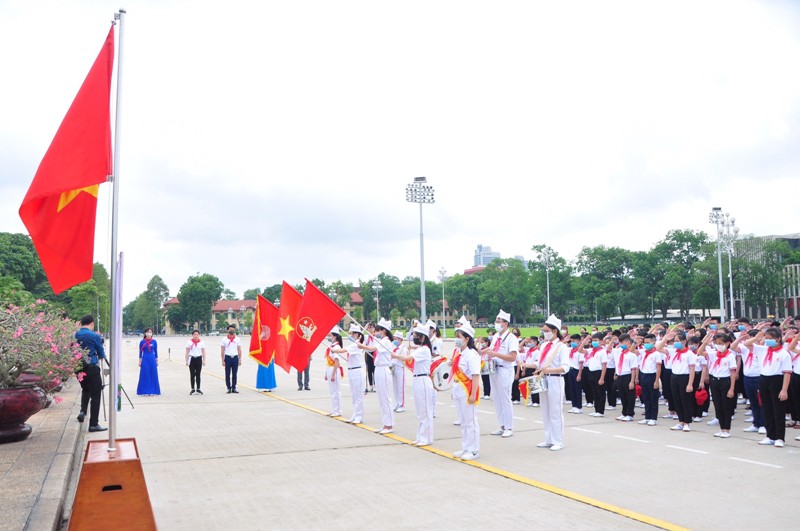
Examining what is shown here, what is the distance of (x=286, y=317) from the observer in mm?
14438

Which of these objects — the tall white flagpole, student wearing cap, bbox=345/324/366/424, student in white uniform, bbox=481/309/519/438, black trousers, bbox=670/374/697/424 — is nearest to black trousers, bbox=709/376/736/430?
black trousers, bbox=670/374/697/424

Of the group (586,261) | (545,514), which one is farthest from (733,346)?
(586,261)

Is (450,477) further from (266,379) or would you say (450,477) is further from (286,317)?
(266,379)

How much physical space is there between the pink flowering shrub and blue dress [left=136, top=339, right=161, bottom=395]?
8002mm

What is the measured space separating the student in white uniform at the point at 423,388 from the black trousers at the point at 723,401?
4821 millimetres

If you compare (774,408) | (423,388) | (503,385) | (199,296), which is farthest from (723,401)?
(199,296)

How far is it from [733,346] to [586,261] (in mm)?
87602

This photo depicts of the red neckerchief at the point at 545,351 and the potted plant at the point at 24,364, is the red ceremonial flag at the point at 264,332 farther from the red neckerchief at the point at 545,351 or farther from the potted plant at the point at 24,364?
the red neckerchief at the point at 545,351

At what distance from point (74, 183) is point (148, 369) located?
44.7 ft

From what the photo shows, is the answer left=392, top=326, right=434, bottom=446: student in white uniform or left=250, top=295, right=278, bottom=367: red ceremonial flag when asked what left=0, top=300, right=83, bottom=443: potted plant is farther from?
left=250, top=295, right=278, bottom=367: red ceremonial flag

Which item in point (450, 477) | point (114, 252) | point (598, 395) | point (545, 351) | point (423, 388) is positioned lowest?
point (450, 477)

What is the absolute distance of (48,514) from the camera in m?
5.77

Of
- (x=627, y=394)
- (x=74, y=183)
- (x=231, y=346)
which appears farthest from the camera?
(x=231, y=346)

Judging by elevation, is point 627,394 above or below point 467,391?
below
